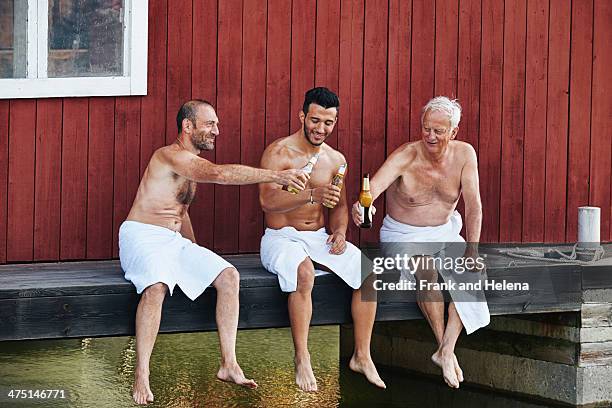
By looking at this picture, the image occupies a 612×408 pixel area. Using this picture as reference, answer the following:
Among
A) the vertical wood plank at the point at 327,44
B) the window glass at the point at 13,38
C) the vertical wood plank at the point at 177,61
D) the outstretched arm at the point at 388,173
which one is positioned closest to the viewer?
the window glass at the point at 13,38

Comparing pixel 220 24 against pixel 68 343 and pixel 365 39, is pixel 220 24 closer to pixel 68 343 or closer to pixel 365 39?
pixel 365 39

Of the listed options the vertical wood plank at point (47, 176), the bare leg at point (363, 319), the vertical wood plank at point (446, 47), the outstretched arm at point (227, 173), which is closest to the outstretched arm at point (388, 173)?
the bare leg at point (363, 319)

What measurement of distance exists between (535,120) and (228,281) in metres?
2.94

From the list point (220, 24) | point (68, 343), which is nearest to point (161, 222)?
point (220, 24)

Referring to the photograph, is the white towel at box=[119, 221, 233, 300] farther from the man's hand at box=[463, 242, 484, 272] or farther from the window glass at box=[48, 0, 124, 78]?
the man's hand at box=[463, 242, 484, 272]

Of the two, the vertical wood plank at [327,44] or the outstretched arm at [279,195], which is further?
the vertical wood plank at [327,44]

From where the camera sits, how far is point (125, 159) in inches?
265

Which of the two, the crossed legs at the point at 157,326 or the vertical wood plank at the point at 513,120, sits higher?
the vertical wood plank at the point at 513,120

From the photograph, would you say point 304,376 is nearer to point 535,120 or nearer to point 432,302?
point 432,302

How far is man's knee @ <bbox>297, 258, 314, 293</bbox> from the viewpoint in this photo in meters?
6.00

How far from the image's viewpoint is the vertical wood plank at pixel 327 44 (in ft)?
23.6

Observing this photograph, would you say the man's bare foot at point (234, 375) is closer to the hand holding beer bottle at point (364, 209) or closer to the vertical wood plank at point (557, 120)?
the hand holding beer bottle at point (364, 209)

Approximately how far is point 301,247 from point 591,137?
9.05 feet

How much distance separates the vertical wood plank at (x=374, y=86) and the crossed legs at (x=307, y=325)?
125 cm
